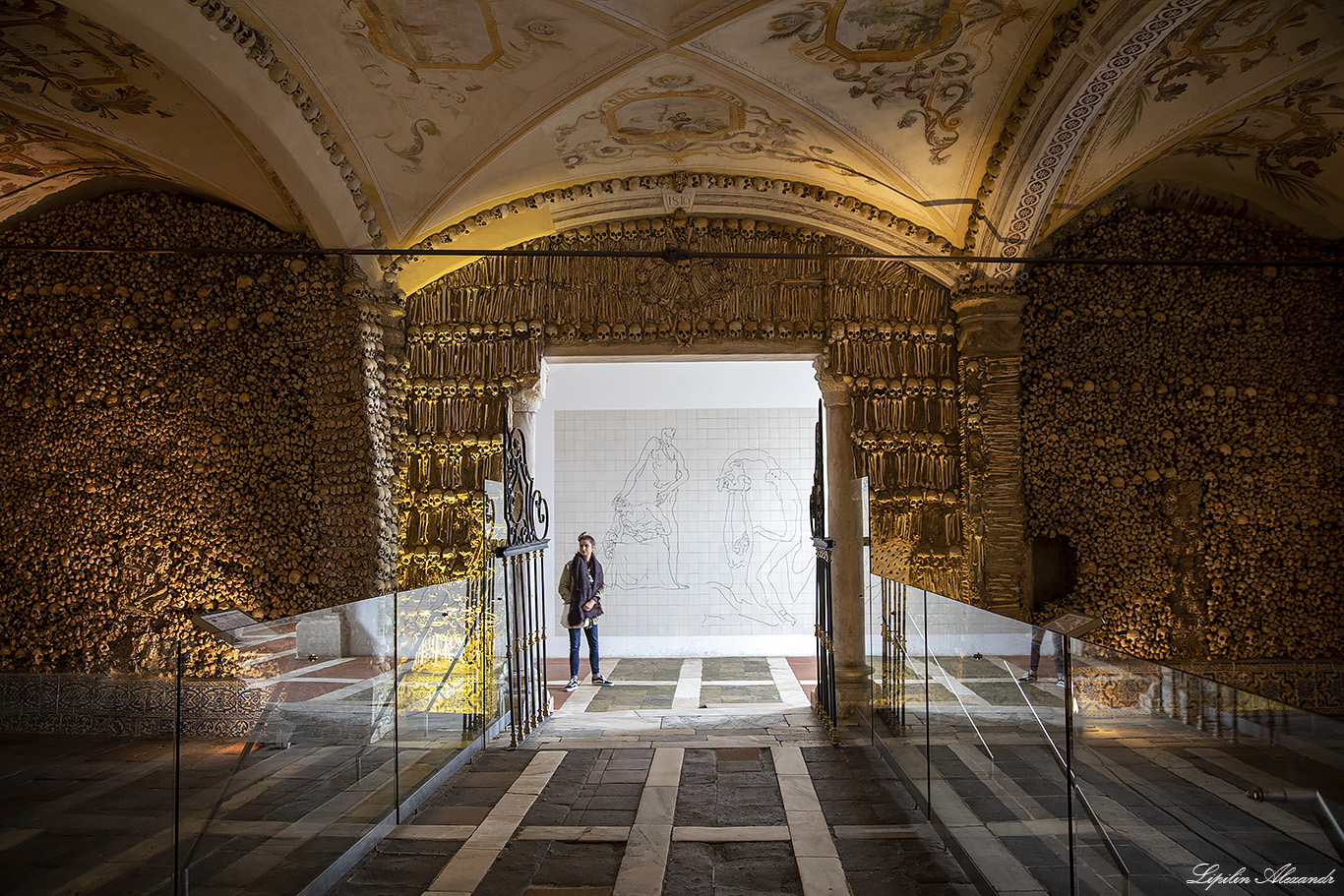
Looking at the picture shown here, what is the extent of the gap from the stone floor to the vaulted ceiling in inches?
143

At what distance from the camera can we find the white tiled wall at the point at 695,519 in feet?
29.9

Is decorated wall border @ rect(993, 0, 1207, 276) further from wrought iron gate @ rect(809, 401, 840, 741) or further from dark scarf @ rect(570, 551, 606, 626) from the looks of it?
dark scarf @ rect(570, 551, 606, 626)

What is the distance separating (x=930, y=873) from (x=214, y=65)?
5.09 m

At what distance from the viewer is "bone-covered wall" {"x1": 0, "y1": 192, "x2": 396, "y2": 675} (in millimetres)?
6160

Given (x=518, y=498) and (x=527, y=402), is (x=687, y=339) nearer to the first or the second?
(x=527, y=402)

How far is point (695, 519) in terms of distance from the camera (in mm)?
9148

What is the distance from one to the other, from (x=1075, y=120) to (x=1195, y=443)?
8.73ft

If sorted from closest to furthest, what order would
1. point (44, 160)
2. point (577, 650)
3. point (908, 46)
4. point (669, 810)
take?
point (669, 810), point (908, 46), point (44, 160), point (577, 650)

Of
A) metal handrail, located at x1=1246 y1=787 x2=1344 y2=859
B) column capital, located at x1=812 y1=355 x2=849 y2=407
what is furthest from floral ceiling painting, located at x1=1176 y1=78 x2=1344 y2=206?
metal handrail, located at x1=1246 y1=787 x2=1344 y2=859

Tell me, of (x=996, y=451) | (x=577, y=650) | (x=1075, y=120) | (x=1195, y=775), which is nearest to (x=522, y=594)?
(x=577, y=650)

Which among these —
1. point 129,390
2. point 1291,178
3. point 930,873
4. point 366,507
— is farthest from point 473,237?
point 1291,178

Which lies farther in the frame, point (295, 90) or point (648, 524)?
point (648, 524)

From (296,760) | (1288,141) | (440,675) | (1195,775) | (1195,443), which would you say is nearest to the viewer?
(1195,775)

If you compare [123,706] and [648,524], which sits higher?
[648,524]
